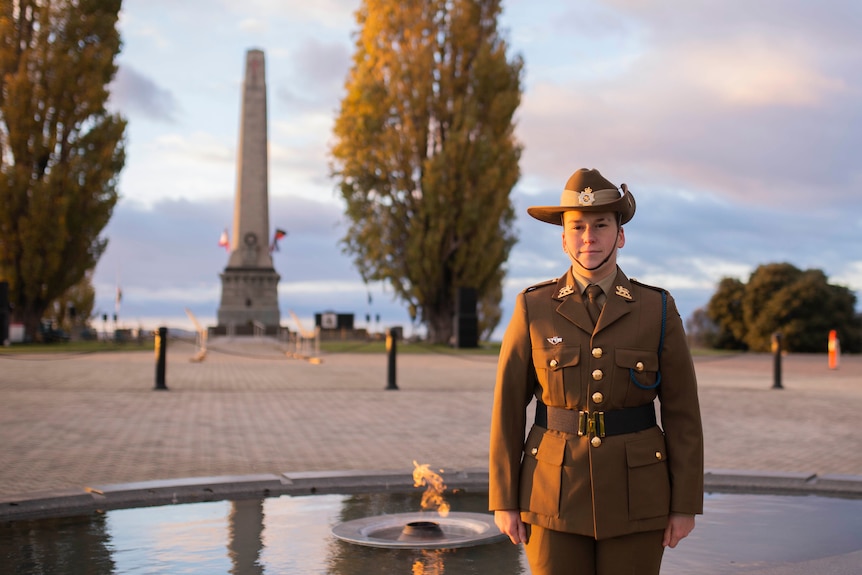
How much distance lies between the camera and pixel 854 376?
2189cm

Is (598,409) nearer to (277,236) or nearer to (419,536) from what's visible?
(419,536)

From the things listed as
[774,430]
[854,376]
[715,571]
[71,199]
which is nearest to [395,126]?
Answer: [71,199]

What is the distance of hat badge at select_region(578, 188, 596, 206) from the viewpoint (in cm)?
288

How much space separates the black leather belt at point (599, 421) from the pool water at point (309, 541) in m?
2.05

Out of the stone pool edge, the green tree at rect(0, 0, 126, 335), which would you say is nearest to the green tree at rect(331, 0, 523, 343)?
the green tree at rect(0, 0, 126, 335)

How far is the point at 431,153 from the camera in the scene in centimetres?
3475

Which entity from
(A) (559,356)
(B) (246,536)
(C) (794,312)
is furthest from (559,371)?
(C) (794,312)

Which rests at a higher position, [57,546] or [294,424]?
[294,424]

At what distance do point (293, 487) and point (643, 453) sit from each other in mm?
4474

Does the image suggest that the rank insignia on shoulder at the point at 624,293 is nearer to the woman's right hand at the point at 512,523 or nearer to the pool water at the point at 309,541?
the woman's right hand at the point at 512,523

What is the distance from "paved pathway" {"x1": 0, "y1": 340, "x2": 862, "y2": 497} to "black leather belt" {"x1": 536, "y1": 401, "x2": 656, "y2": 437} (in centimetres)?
496

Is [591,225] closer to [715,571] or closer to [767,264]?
[715,571]

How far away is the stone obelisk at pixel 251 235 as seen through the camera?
143 ft

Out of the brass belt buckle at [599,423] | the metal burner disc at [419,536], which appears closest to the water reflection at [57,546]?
the metal burner disc at [419,536]
